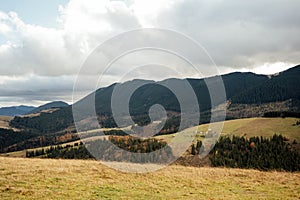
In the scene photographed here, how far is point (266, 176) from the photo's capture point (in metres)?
27.2

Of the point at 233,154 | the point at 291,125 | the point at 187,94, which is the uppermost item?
the point at 187,94

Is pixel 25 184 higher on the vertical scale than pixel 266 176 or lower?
higher

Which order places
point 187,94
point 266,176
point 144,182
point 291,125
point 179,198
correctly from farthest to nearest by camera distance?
point 291,125
point 187,94
point 266,176
point 144,182
point 179,198

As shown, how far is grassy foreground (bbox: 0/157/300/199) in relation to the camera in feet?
59.0

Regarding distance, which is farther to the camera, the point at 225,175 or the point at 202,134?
the point at 202,134

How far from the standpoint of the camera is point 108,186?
20.5 m

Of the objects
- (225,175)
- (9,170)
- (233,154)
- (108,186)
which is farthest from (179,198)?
(233,154)

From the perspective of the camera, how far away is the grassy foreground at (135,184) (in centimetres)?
1798

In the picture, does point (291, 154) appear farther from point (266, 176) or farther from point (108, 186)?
point (108, 186)

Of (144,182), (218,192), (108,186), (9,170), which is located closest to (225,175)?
(218,192)

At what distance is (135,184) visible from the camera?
21.8 metres

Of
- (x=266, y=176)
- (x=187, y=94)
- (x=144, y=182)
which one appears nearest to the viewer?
(x=144, y=182)

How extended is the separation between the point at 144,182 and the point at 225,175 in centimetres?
927

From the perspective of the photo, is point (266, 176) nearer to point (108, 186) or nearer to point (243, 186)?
point (243, 186)
